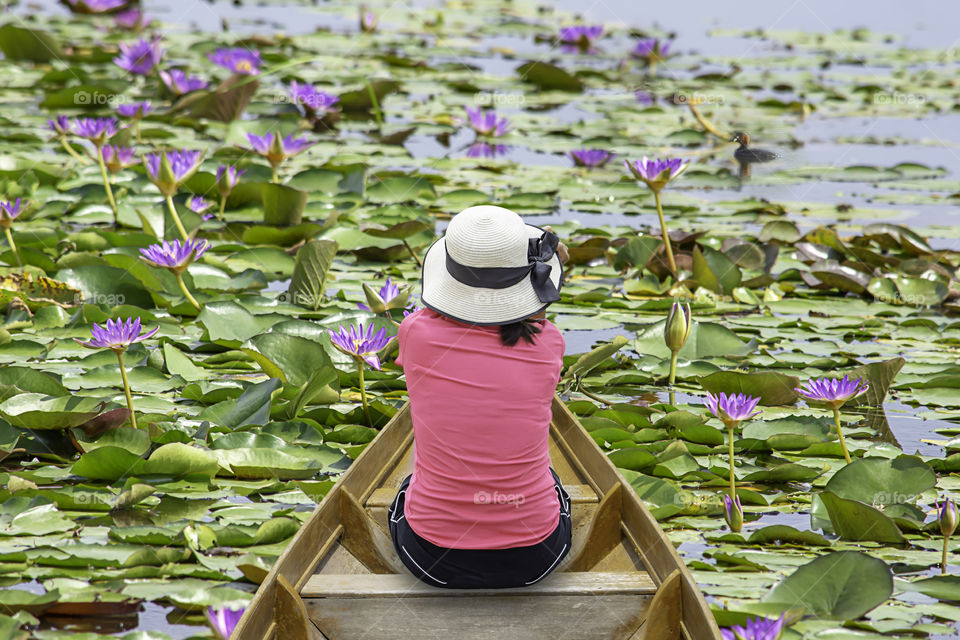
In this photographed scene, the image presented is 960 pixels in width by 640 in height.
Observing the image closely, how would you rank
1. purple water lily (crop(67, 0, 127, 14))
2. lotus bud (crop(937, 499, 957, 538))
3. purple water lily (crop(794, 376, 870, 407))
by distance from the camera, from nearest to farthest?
lotus bud (crop(937, 499, 957, 538)) → purple water lily (crop(794, 376, 870, 407)) → purple water lily (crop(67, 0, 127, 14))

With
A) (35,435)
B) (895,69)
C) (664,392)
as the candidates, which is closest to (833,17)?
(895,69)

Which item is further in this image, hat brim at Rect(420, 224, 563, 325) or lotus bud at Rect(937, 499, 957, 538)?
lotus bud at Rect(937, 499, 957, 538)

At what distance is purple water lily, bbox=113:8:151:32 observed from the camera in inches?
511

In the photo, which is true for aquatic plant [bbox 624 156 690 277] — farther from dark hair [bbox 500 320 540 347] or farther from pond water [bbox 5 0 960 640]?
dark hair [bbox 500 320 540 347]

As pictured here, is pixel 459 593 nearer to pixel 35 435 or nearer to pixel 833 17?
pixel 35 435

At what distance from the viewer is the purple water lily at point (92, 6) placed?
13664 millimetres

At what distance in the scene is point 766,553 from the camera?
279cm

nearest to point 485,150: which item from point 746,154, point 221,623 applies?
point 746,154

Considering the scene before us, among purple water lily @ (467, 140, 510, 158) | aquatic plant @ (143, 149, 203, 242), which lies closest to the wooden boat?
aquatic plant @ (143, 149, 203, 242)

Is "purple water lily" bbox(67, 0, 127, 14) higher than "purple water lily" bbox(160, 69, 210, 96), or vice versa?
"purple water lily" bbox(160, 69, 210, 96)

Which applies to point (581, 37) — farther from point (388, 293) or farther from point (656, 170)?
point (388, 293)

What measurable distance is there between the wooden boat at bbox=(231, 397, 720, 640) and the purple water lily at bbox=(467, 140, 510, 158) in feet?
17.8

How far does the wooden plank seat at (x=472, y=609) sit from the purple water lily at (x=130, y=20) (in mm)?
12033

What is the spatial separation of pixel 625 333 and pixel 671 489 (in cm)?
166
